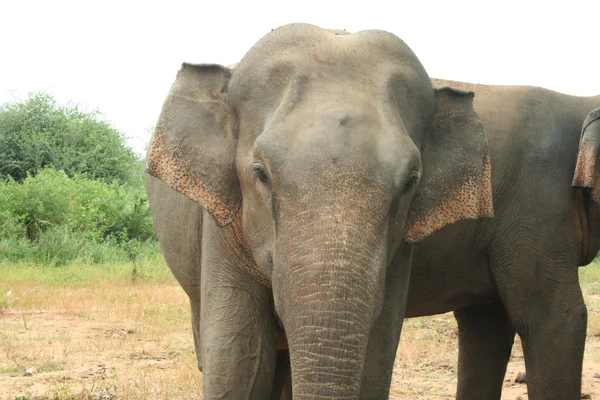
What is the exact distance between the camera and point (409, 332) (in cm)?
1001

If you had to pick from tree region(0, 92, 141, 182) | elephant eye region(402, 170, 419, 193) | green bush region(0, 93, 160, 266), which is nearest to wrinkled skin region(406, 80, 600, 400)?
elephant eye region(402, 170, 419, 193)

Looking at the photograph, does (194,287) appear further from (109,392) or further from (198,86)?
(109,392)

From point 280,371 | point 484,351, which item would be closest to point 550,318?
point 484,351

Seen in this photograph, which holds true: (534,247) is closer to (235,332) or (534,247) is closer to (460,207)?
(460,207)

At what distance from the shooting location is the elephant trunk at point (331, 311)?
9.61 ft

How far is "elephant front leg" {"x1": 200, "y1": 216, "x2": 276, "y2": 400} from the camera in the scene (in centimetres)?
386

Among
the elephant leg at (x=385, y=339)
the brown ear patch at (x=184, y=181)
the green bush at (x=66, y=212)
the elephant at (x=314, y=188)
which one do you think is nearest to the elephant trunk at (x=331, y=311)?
the elephant at (x=314, y=188)

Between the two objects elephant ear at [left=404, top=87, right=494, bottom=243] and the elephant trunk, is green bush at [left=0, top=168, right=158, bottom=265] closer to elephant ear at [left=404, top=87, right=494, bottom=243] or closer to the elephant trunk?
elephant ear at [left=404, top=87, right=494, bottom=243]

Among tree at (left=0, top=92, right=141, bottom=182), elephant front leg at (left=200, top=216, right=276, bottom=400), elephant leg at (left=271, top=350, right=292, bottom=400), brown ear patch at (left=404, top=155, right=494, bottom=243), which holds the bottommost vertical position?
elephant leg at (left=271, top=350, right=292, bottom=400)

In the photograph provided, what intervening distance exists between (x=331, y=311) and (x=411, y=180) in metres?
0.69

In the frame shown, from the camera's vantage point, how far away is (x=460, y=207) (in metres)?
3.98

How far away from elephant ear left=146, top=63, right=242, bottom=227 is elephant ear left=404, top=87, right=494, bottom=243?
2.50 ft

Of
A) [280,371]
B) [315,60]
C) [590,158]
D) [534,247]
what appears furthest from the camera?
[534,247]

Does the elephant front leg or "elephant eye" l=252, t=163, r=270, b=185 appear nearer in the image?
"elephant eye" l=252, t=163, r=270, b=185
